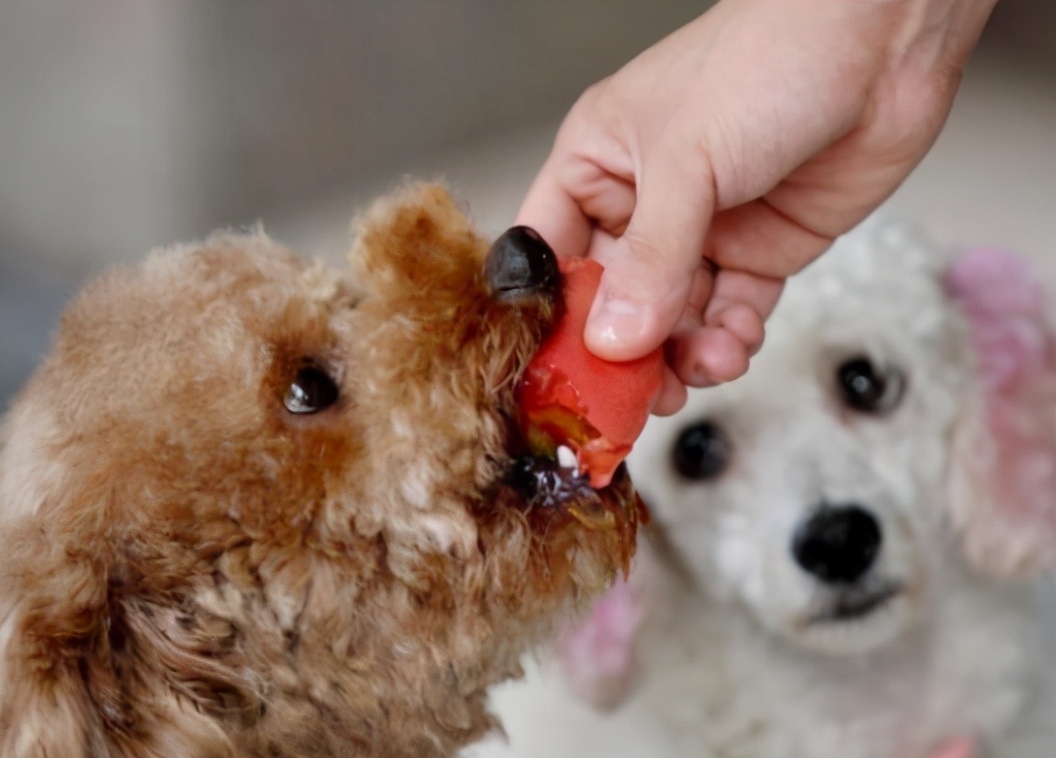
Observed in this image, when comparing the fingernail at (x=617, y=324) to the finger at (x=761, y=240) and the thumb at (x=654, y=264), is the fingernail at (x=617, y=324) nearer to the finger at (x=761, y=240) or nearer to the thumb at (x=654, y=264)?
the thumb at (x=654, y=264)

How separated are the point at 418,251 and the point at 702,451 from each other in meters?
0.44

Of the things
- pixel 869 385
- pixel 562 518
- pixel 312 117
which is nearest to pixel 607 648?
pixel 869 385

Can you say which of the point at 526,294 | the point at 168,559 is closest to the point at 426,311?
the point at 526,294

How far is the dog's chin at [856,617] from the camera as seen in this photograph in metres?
0.87

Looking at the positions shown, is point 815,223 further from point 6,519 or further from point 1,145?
point 1,145

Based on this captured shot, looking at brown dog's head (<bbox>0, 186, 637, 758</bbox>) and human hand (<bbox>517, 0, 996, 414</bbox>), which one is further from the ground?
human hand (<bbox>517, 0, 996, 414</bbox>)

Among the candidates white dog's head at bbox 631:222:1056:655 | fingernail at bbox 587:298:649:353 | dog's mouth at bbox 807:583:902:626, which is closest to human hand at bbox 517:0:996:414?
fingernail at bbox 587:298:649:353

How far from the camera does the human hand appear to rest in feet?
2.07

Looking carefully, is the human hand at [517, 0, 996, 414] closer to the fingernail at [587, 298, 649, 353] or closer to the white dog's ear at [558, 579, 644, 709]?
the fingernail at [587, 298, 649, 353]

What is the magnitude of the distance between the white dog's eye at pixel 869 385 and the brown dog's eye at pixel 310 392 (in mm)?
518

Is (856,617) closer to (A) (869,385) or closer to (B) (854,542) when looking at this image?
(B) (854,542)

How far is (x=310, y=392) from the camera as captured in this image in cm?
58

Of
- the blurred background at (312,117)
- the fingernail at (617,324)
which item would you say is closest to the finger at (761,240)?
the fingernail at (617,324)

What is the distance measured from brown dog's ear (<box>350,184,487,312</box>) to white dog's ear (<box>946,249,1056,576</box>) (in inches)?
22.3
